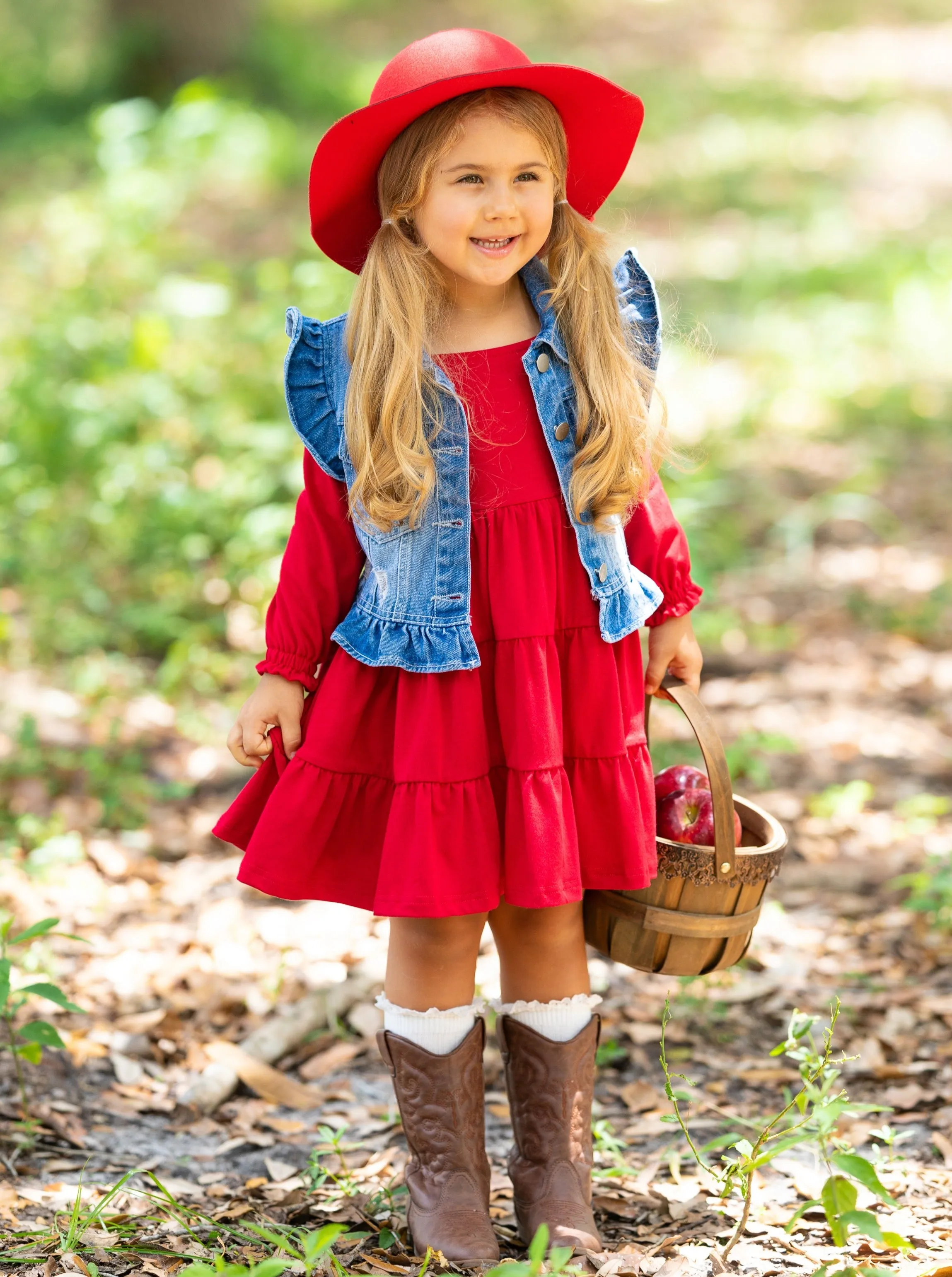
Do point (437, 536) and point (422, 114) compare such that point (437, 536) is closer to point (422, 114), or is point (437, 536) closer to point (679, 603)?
point (679, 603)

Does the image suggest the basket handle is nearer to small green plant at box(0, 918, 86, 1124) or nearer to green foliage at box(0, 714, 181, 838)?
small green plant at box(0, 918, 86, 1124)

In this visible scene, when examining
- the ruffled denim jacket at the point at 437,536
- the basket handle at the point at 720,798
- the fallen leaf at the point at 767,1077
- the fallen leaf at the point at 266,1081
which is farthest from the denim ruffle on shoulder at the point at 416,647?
the fallen leaf at the point at 767,1077

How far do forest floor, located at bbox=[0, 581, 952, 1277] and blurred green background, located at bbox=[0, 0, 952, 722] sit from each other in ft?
2.22

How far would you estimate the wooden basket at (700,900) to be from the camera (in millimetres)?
2184

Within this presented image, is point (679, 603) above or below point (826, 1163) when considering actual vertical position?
above

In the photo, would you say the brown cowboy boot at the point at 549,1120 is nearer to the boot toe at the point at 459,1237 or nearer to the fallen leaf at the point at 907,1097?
the boot toe at the point at 459,1237

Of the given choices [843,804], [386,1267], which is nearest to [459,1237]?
[386,1267]

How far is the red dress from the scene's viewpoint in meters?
2.08

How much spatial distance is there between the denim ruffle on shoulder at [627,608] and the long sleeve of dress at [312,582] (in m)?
0.43

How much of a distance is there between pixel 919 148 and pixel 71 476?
29.9ft

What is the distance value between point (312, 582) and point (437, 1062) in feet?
2.71

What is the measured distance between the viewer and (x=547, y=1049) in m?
2.29

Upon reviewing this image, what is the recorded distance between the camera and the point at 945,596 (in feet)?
16.2

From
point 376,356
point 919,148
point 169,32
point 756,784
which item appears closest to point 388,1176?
point 376,356
